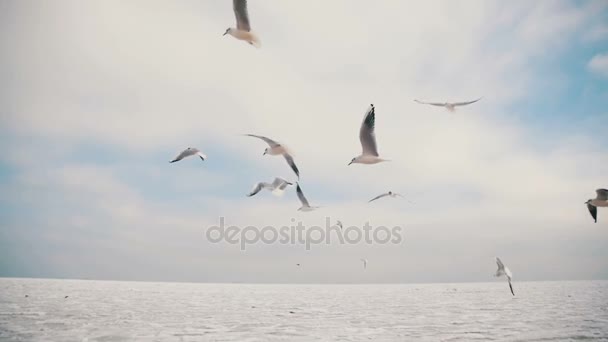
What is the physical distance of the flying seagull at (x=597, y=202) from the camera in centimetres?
1641

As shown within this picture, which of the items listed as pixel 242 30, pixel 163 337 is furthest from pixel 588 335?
pixel 242 30

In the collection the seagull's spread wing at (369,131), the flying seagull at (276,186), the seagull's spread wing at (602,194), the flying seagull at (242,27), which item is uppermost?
the flying seagull at (242,27)

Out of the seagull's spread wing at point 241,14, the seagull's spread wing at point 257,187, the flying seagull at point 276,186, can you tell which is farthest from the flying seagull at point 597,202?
the seagull's spread wing at point 241,14

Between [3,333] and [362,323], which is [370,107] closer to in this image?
[362,323]

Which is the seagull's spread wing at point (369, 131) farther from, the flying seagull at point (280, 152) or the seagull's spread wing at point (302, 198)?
the seagull's spread wing at point (302, 198)

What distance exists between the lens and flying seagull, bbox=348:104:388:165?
1492 cm

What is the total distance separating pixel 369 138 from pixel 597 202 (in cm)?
896

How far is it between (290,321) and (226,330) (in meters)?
3.21

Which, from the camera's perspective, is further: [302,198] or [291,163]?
[302,198]

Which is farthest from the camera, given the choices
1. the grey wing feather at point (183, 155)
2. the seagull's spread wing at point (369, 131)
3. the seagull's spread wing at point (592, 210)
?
the seagull's spread wing at point (592, 210)

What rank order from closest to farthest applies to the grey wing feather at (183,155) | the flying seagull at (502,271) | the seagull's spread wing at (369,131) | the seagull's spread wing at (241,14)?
the seagull's spread wing at (241,14) → the seagull's spread wing at (369,131) → the grey wing feather at (183,155) → the flying seagull at (502,271)

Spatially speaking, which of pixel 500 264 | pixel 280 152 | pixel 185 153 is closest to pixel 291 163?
pixel 280 152

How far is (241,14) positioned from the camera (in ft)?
43.9

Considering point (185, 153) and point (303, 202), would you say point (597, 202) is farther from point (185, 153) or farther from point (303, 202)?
point (185, 153)
